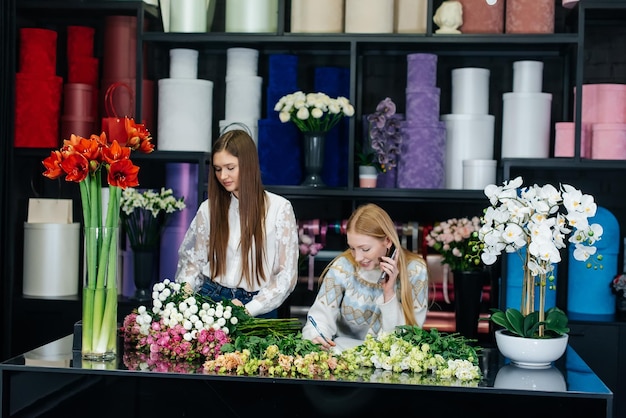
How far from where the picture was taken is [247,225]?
11.6 ft

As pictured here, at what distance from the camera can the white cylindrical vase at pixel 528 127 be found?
422 cm

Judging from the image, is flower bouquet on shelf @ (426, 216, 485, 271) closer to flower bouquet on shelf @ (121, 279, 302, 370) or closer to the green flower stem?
flower bouquet on shelf @ (121, 279, 302, 370)

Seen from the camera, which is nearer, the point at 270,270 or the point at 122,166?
the point at 122,166

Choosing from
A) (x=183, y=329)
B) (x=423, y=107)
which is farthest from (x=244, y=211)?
(x=423, y=107)

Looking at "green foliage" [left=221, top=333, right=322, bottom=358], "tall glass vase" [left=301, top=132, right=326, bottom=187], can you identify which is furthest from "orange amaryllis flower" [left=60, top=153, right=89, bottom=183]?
"tall glass vase" [left=301, top=132, right=326, bottom=187]

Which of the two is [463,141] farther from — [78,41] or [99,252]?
[99,252]

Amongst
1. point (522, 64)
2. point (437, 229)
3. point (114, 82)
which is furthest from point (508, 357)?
point (114, 82)

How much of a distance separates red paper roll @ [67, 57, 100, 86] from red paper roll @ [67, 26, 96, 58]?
2cm

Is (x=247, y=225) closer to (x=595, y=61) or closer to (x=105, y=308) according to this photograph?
(x=105, y=308)

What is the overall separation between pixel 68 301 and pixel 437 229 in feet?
5.78

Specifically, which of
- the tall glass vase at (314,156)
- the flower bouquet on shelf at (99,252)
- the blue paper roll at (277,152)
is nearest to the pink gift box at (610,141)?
the tall glass vase at (314,156)

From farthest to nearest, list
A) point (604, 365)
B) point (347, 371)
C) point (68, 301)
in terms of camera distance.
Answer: point (68, 301) → point (604, 365) → point (347, 371)

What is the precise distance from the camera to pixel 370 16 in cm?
420

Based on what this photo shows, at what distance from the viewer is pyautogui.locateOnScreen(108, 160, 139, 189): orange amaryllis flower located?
2580mm
